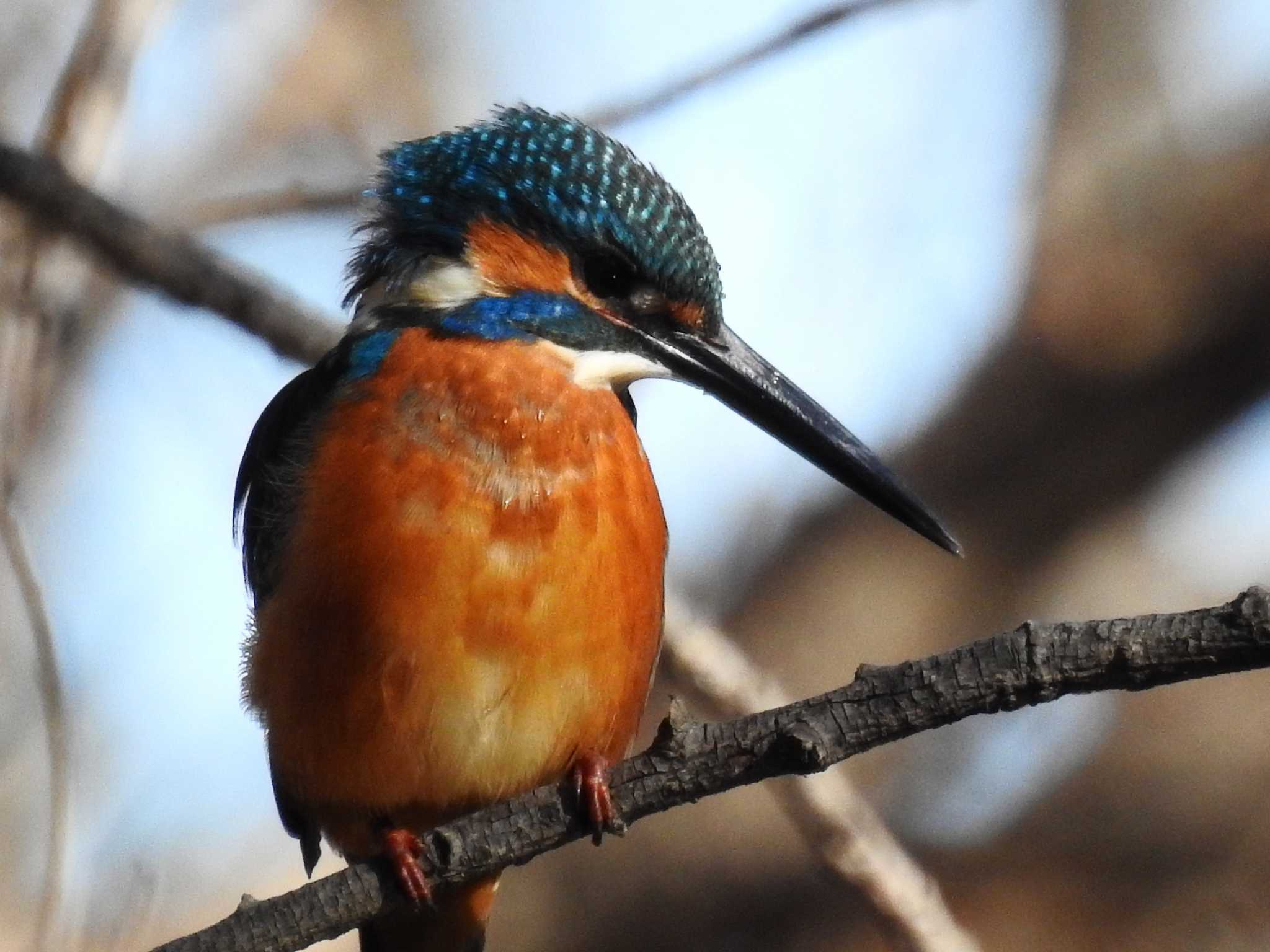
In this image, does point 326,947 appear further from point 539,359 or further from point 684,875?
point 539,359

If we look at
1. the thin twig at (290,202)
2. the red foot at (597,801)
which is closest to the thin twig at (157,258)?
the thin twig at (290,202)

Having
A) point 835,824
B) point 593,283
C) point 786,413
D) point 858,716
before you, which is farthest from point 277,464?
point 858,716

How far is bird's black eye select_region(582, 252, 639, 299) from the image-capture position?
3215mm

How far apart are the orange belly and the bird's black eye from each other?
0.18 meters

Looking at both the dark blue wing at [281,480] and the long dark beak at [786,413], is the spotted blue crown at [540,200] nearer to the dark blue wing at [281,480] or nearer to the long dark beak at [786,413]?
the long dark beak at [786,413]

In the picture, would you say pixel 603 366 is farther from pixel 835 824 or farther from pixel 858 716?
pixel 858 716

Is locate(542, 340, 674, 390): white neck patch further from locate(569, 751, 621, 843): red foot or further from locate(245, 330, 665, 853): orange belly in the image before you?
locate(569, 751, 621, 843): red foot

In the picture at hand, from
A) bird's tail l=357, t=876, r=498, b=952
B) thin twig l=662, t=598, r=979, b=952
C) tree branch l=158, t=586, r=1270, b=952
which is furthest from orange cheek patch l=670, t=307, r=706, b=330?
bird's tail l=357, t=876, r=498, b=952

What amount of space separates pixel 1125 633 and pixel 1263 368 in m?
3.60

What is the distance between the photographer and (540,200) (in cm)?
328

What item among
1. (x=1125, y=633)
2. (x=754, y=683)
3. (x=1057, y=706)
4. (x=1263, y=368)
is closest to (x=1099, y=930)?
(x=1057, y=706)

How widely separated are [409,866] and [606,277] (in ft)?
3.94

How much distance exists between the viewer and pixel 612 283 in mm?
3227

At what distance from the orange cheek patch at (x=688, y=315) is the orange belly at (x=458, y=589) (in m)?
0.25
